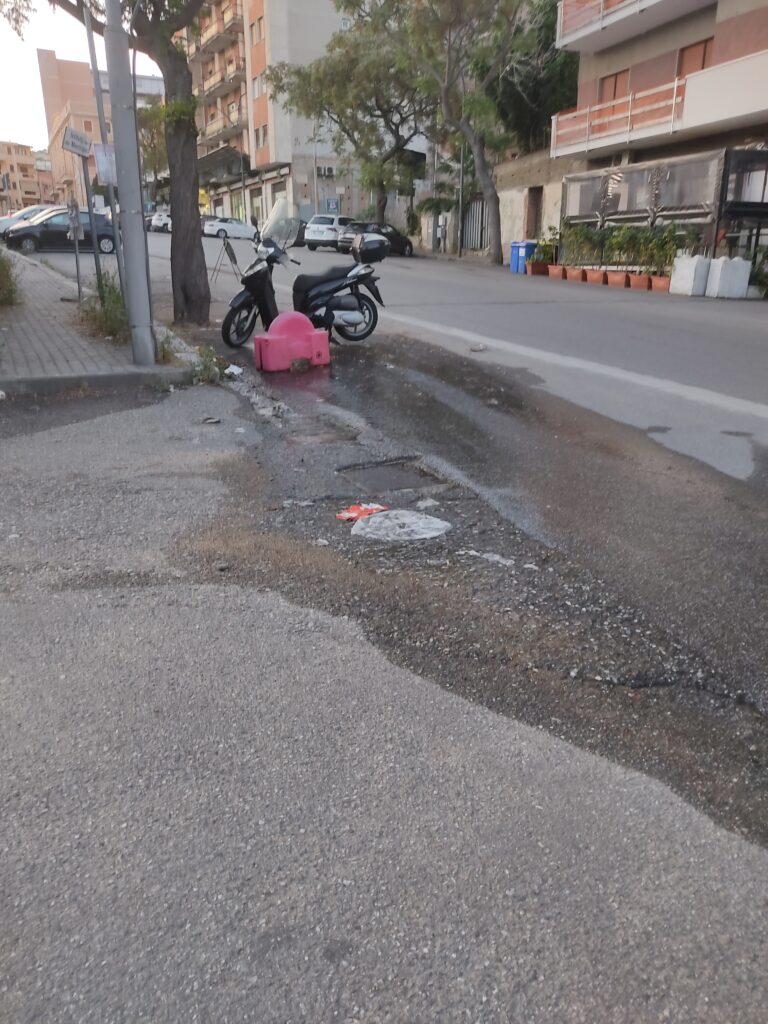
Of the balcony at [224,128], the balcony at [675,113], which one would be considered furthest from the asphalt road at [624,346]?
the balcony at [224,128]

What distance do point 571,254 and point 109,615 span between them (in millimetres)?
24117

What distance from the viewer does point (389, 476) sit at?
5457mm

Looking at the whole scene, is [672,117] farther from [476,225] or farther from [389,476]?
[389,476]

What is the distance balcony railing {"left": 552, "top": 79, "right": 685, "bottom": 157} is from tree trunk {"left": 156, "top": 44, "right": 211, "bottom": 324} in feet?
59.5

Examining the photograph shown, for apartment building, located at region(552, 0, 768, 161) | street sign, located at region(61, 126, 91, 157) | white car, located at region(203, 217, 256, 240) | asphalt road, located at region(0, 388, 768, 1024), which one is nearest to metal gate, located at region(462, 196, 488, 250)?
apartment building, located at region(552, 0, 768, 161)

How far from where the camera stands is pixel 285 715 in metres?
2.83

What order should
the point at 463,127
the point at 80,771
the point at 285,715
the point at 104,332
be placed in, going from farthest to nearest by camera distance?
the point at 463,127
the point at 104,332
the point at 285,715
the point at 80,771

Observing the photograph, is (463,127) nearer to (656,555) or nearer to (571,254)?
(571,254)

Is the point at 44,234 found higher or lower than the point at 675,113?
lower

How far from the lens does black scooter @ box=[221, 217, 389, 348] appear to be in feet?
33.0

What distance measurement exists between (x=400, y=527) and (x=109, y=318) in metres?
7.27

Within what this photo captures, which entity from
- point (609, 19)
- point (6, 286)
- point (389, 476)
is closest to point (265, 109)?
point (609, 19)

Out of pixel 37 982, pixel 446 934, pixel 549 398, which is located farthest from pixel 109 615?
pixel 549 398

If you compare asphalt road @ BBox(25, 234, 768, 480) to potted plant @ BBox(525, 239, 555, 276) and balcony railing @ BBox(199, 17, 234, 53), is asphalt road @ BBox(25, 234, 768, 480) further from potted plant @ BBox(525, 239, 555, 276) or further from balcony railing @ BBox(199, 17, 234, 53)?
balcony railing @ BBox(199, 17, 234, 53)
